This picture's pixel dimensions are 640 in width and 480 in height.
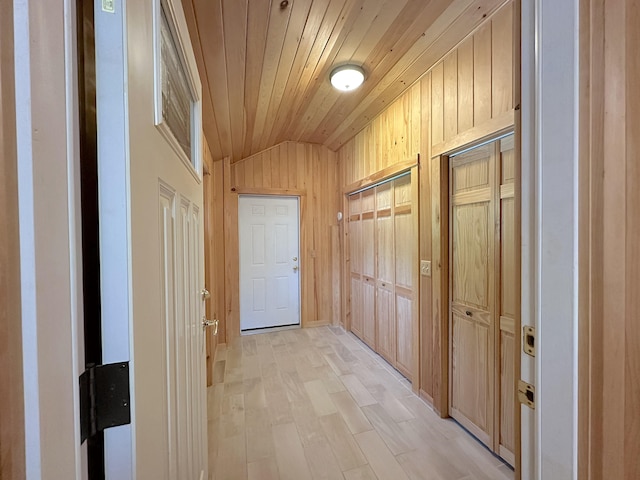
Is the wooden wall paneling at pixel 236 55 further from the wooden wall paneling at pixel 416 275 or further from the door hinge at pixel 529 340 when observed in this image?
the door hinge at pixel 529 340

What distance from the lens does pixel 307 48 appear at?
67.6 inches

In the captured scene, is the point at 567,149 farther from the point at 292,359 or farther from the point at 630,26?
the point at 292,359

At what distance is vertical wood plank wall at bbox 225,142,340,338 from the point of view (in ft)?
12.4

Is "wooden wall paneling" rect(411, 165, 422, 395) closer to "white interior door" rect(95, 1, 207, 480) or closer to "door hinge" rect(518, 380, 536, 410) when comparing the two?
"door hinge" rect(518, 380, 536, 410)

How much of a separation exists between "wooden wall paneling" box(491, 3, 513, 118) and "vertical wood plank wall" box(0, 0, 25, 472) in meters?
1.87

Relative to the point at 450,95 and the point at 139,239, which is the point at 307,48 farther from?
the point at 139,239

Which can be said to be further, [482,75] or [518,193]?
[482,75]

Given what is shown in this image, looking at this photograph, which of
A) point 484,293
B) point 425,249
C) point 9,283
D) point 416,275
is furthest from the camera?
point 416,275

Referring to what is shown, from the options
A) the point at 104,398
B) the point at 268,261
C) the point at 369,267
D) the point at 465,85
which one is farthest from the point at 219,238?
the point at 104,398

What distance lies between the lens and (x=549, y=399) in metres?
0.56

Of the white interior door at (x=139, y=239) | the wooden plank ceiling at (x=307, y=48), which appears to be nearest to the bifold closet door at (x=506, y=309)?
the wooden plank ceiling at (x=307, y=48)

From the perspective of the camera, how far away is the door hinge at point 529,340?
613 mm

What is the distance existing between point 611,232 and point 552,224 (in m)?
0.09

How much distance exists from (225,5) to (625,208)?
4.84 feet
